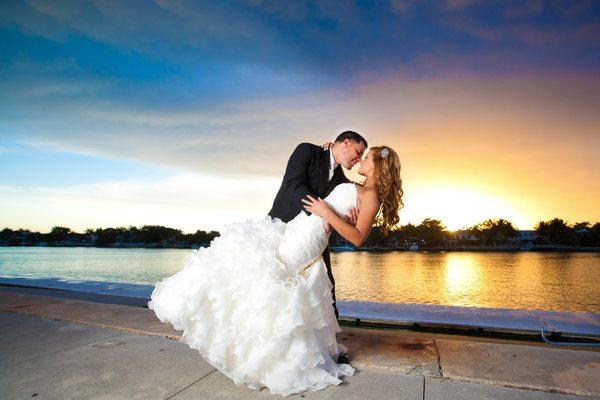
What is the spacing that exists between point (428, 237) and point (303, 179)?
13047 cm

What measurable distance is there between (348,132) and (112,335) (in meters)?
3.32

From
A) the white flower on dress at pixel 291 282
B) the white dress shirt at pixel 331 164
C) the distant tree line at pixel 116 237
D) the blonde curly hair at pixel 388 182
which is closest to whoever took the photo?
the white flower on dress at pixel 291 282

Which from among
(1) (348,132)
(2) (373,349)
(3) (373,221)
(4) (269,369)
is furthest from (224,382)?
(1) (348,132)

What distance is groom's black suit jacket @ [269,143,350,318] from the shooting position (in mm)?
2977

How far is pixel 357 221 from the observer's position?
2.83m

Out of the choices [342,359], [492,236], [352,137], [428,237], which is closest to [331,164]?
[352,137]

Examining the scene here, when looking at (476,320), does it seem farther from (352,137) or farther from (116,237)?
(116,237)

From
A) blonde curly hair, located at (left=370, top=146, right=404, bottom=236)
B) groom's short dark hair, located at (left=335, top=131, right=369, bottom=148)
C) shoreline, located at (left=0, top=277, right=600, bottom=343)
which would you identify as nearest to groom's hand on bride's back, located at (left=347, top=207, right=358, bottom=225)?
blonde curly hair, located at (left=370, top=146, right=404, bottom=236)

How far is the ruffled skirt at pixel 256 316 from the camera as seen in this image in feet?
8.05

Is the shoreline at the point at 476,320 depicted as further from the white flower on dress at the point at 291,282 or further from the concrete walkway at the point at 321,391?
the white flower on dress at the point at 291,282

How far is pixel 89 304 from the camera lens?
17.6ft

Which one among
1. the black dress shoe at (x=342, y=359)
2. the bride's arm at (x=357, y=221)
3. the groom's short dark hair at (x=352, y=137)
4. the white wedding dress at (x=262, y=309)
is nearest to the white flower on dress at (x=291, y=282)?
the white wedding dress at (x=262, y=309)

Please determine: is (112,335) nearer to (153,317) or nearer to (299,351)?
(153,317)

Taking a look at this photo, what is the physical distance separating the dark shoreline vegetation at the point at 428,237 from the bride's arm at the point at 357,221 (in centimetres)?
9406
